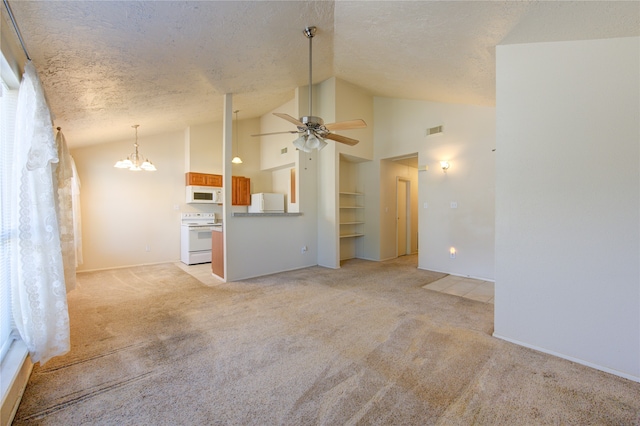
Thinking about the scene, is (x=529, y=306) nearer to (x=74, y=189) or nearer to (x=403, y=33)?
(x=403, y=33)

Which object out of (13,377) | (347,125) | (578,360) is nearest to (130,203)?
(13,377)

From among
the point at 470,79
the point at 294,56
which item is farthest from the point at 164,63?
the point at 470,79

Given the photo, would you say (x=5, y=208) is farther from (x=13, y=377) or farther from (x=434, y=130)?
(x=434, y=130)

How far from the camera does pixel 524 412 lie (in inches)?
60.2

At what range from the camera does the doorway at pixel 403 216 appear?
6.59 m

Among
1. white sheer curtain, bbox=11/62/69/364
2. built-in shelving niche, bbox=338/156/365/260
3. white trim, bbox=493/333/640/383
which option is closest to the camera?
white sheer curtain, bbox=11/62/69/364

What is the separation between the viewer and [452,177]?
478 centimetres

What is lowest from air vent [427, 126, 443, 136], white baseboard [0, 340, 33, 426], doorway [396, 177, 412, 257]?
white baseboard [0, 340, 33, 426]

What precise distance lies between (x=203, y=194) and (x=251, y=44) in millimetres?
4100

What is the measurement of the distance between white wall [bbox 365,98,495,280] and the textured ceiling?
512 mm

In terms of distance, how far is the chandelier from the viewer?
4727mm

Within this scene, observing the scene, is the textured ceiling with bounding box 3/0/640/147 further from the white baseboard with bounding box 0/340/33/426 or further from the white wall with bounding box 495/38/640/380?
the white baseboard with bounding box 0/340/33/426

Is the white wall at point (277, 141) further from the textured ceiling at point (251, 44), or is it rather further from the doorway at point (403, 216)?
the doorway at point (403, 216)

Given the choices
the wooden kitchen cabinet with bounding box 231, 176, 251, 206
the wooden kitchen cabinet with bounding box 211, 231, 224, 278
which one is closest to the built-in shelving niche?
the wooden kitchen cabinet with bounding box 231, 176, 251, 206
